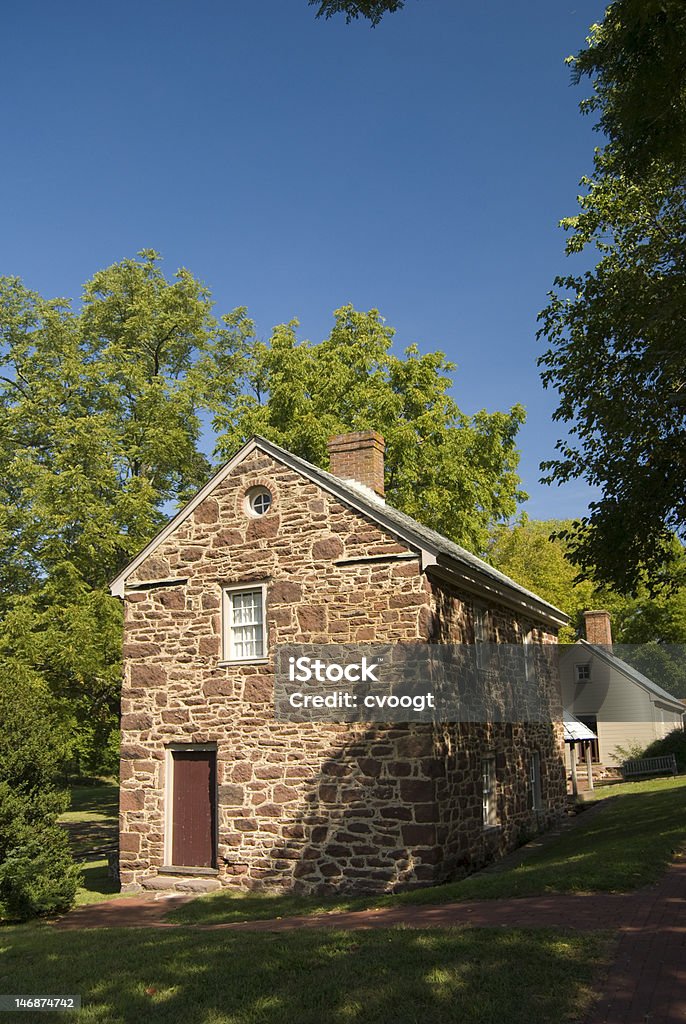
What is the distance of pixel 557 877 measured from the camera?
35.1 ft

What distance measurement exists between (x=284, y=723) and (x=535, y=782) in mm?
8504

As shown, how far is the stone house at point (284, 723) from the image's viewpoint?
13.8 m

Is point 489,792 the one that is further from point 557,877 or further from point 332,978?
point 332,978

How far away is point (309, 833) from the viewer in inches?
557

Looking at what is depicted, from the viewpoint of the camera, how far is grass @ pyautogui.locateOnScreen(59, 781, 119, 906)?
16675 mm

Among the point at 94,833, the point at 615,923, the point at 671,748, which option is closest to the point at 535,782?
the point at 615,923

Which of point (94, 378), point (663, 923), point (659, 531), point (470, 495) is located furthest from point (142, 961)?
point (94, 378)

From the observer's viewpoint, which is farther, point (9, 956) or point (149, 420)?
point (149, 420)

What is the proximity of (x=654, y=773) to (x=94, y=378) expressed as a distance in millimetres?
27057

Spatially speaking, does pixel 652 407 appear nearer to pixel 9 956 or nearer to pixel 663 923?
pixel 663 923

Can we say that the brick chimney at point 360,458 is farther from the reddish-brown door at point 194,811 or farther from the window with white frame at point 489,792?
the reddish-brown door at point 194,811

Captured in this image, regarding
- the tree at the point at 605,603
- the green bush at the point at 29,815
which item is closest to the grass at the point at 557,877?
the green bush at the point at 29,815

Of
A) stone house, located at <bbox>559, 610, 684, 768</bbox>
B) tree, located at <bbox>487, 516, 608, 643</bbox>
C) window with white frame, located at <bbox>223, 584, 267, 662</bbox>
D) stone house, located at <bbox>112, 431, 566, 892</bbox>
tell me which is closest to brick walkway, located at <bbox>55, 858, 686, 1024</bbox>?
stone house, located at <bbox>112, 431, 566, 892</bbox>

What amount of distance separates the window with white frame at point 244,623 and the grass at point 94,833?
448 cm
